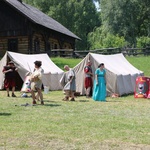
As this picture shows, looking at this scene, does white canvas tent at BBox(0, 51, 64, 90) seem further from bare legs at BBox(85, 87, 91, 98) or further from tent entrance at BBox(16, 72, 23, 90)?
bare legs at BBox(85, 87, 91, 98)

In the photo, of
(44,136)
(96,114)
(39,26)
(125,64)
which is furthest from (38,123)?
(39,26)

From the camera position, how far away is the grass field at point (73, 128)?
525 centimetres

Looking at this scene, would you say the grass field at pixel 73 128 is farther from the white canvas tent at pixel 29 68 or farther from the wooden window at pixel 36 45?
the wooden window at pixel 36 45

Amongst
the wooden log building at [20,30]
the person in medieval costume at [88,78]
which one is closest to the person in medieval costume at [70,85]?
the person in medieval costume at [88,78]

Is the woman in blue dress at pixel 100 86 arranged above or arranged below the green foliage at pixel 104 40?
below

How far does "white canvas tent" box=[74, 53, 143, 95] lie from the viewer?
44.2 feet

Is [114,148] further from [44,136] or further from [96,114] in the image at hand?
[96,114]

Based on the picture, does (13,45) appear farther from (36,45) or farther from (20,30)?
(36,45)

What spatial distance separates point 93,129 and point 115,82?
23.6ft

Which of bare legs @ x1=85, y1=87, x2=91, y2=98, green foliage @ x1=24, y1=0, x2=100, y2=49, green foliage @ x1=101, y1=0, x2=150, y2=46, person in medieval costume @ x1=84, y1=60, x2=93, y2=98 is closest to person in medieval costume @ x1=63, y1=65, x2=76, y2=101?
bare legs @ x1=85, y1=87, x2=91, y2=98

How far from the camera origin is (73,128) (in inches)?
253

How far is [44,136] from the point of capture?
18.9 feet

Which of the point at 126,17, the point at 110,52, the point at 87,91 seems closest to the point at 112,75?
the point at 87,91

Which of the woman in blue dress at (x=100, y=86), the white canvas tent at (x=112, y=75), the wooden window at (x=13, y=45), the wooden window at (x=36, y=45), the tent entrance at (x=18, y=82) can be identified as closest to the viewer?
the woman in blue dress at (x=100, y=86)
